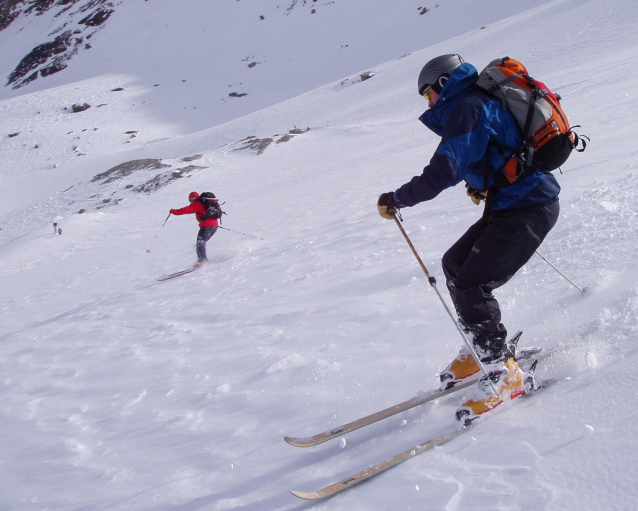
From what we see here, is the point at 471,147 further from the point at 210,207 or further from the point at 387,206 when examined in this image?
the point at 210,207

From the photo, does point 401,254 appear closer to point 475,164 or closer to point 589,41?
point 475,164

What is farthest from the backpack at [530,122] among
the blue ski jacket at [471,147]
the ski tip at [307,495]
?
the ski tip at [307,495]

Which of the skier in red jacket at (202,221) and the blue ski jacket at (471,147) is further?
the skier in red jacket at (202,221)

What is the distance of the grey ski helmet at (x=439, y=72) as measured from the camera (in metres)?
2.61

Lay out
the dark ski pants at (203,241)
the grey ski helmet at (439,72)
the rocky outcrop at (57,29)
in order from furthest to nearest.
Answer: the rocky outcrop at (57,29)
the dark ski pants at (203,241)
the grey ski helmet at (439,72)

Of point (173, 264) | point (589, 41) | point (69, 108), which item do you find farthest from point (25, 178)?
point (589, 41)

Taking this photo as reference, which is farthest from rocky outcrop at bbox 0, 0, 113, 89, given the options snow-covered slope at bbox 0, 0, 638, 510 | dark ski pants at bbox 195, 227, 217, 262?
dark ski pants at bbox 195, 227, 217, 262

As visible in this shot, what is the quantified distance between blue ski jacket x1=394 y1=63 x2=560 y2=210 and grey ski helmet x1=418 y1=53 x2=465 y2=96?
0.30ft

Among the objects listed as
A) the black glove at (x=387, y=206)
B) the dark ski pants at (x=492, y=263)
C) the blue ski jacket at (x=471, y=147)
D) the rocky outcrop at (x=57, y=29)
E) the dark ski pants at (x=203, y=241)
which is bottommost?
the dark ski pants at (x=203, y=241)

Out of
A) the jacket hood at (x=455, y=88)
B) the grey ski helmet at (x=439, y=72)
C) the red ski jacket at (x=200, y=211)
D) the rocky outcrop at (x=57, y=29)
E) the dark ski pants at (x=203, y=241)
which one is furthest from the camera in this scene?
the rocky outcrop at (x=57, y=29)

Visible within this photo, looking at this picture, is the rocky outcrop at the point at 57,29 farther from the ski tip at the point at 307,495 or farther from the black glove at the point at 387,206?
the ski tip at the point at 307,495

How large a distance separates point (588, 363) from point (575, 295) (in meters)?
1.00

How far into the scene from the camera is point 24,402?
473 centimetres

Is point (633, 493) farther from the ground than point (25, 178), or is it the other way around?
point (633, 493)
